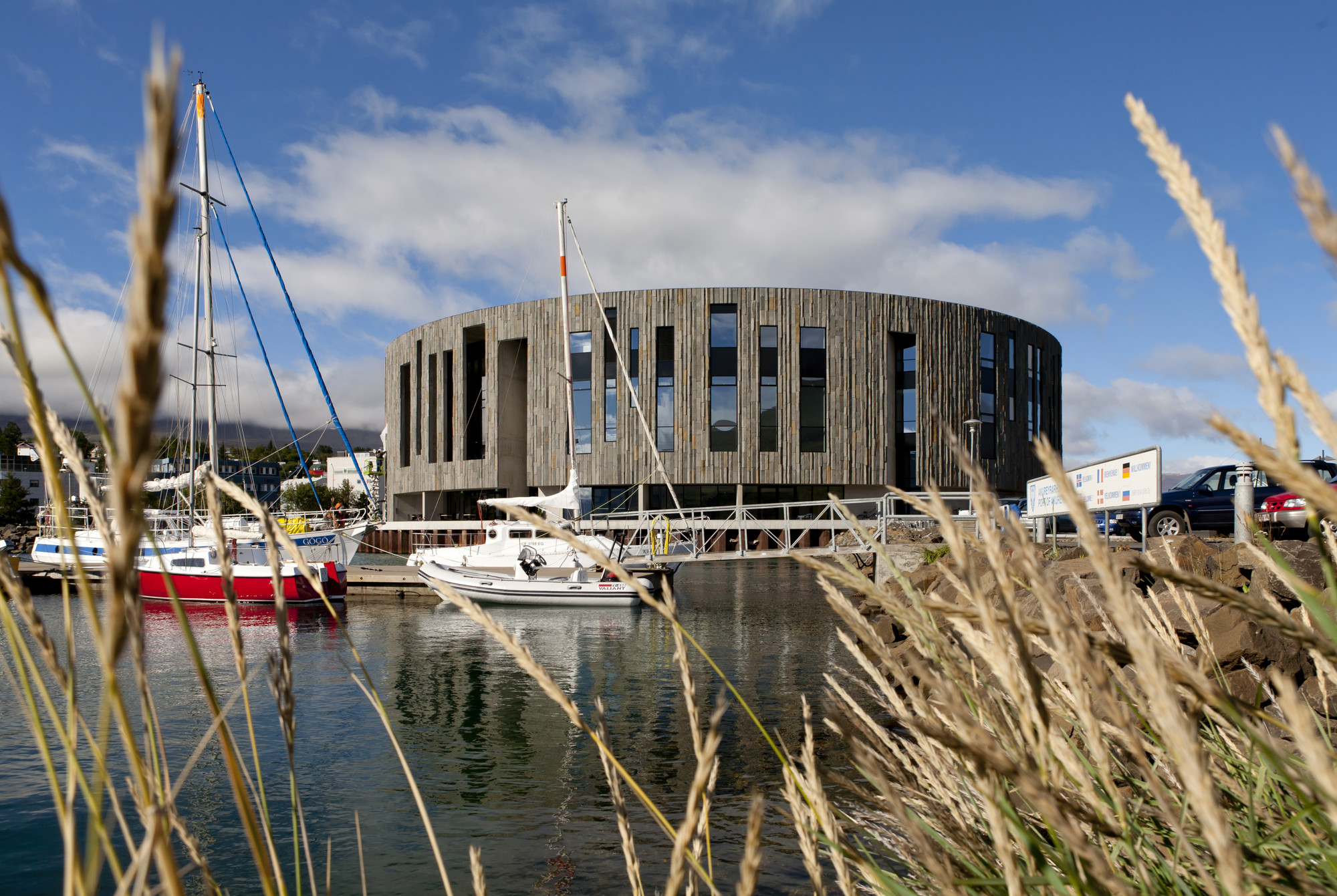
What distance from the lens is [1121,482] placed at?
33.5ft

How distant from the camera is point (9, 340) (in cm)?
86

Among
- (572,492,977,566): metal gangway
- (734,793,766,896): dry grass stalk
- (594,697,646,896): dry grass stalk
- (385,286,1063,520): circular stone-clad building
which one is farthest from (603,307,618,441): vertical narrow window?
(734,793,766,896): dry grass stalk

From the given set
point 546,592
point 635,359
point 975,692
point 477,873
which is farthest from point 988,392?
point 477,873

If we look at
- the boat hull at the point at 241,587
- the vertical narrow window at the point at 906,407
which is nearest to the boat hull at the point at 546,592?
the boat hull at the point at 241,587

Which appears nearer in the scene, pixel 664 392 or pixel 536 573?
pixel 536 573

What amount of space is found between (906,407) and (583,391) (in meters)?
13.2

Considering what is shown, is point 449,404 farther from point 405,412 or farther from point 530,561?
point 530,561

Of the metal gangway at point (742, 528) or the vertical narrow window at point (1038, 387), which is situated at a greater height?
the vertical narrow window at point (1038, 387)

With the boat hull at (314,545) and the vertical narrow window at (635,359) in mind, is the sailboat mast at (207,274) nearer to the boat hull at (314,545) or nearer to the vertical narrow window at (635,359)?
the boat hull at (314,545)

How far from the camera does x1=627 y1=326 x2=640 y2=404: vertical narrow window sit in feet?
115

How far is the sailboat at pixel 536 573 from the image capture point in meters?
18.5

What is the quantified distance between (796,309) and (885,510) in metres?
17.4

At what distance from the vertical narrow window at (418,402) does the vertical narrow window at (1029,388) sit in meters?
27.5

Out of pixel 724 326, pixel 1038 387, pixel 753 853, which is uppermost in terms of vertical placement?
pixel 724 326
